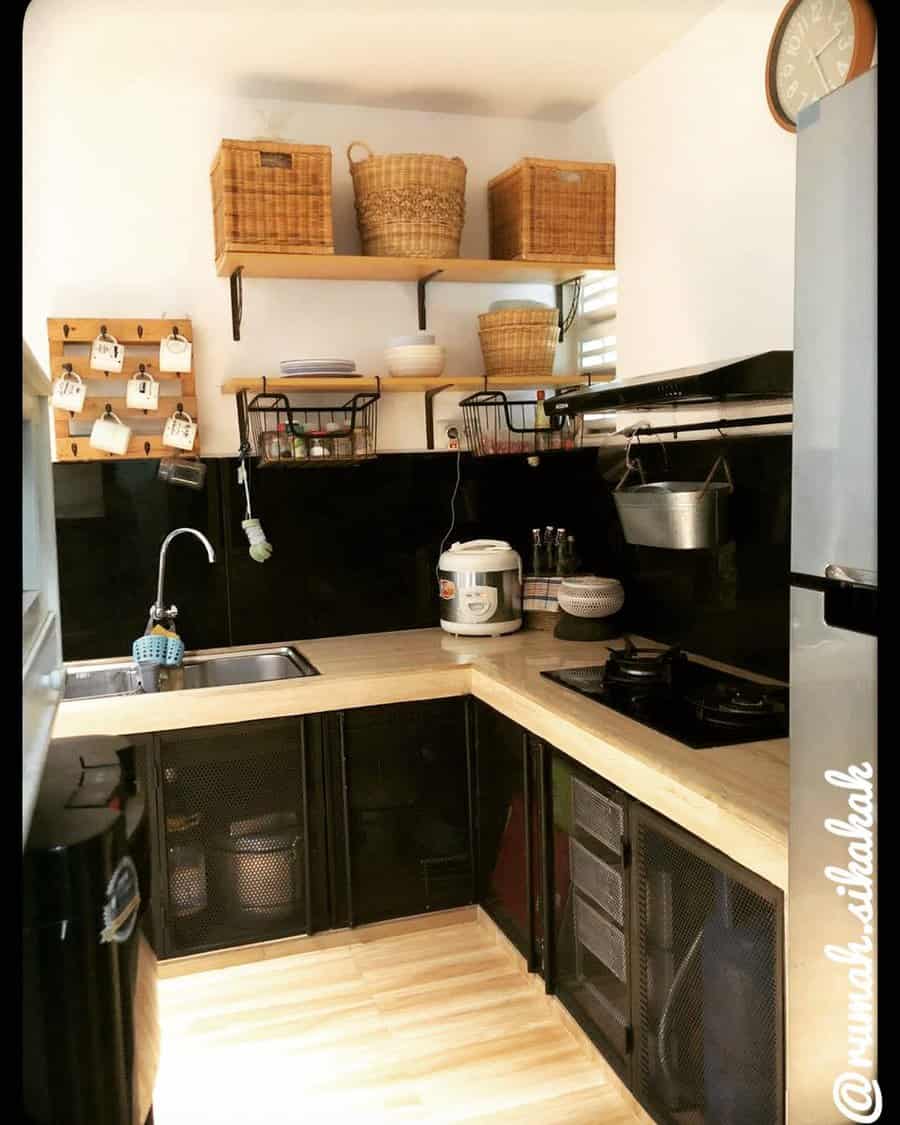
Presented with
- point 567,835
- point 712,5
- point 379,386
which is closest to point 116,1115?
point 567,835

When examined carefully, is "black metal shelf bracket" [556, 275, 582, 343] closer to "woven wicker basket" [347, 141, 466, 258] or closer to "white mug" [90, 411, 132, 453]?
→ "woven wicker basket" [347, 141, 466, 258]

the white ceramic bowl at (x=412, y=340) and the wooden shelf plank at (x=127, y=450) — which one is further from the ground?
the white ceramic bowl at (x=412, y=340)

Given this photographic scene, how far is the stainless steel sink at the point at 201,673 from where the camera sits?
9.66ft

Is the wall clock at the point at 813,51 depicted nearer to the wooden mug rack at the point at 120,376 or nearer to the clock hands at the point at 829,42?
the clock hands at the point at 829,42

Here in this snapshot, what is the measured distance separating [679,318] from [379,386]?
894mm

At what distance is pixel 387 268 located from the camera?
3061 millimetres

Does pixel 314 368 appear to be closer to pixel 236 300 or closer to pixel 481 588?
pixel 236 300

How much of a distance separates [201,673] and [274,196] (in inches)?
54.7

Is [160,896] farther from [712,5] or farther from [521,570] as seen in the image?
[712,5]

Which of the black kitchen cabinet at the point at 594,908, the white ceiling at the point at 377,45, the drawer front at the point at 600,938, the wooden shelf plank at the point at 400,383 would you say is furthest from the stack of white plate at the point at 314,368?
the drawer front at the point at 600,938

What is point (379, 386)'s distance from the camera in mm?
3076

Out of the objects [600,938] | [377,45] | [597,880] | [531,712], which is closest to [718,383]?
[531,712]

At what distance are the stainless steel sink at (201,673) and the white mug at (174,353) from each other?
2.84ft
